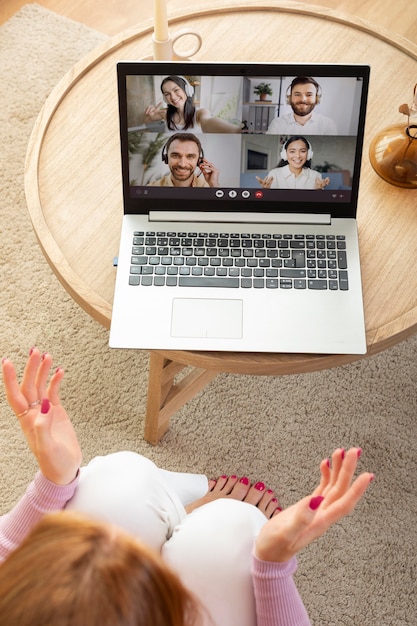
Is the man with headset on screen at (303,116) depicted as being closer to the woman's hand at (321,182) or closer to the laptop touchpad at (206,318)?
the woman's hand at (321,182)

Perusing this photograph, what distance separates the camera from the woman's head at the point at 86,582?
25.6 inches

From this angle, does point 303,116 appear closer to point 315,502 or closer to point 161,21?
point 161,21

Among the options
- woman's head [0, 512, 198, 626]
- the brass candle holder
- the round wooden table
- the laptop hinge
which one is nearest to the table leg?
the round wooden table

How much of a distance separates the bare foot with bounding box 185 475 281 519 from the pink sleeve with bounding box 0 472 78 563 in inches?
20.1

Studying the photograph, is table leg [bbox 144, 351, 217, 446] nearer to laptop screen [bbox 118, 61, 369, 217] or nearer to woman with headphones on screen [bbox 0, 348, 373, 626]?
woman with headphones on screen [bbox 0, 348, 373, 626]

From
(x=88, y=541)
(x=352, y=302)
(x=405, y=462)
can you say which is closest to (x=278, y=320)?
(x=352, y=302)

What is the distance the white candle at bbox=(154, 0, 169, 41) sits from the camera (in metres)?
1.30

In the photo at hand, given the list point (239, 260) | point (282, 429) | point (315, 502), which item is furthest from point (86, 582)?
point (282, 429)

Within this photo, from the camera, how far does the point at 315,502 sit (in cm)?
92

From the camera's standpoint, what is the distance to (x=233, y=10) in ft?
5.04

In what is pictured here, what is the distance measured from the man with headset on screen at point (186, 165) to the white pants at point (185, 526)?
461 mm

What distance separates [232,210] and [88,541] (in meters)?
0.69

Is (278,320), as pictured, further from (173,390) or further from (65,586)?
(65,586)

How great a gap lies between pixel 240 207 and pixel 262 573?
1.91ft
